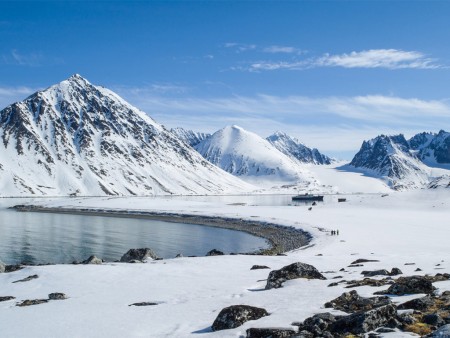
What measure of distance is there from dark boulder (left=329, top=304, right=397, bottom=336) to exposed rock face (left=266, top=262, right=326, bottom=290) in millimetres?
8187

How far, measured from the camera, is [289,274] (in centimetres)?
2220

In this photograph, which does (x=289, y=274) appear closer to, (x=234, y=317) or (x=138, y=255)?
(x=234, y=317)

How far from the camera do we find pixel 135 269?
96.9 feet

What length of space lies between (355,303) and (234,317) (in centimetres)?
447

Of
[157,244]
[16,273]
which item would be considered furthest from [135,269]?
[157,244]

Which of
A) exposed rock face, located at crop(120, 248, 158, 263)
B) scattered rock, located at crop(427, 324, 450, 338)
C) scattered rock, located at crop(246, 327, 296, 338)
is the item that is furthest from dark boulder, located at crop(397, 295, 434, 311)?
exposed rock face, located at crop(120, 248, 158, 263)

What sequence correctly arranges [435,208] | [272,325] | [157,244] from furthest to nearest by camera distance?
1. [435,208]
2. [157,244]
3. [272,325]

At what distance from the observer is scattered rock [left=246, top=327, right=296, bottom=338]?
1265 cm

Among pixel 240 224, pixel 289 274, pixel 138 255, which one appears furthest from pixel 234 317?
pixel 240 224

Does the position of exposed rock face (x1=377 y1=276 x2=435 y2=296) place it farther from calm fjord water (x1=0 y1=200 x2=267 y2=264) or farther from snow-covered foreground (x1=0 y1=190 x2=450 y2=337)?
calm fjord water (x1=0 y1=200 x2=267 y2=264)

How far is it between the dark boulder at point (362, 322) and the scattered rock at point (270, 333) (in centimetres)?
123

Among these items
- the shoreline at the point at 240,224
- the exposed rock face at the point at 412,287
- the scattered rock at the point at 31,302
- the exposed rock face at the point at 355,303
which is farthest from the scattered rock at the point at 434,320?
the shoreline at the point at 240,224

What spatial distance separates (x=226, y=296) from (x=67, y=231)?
68.1 m

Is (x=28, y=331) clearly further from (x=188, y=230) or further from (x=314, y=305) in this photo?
(x=188, y=230)
